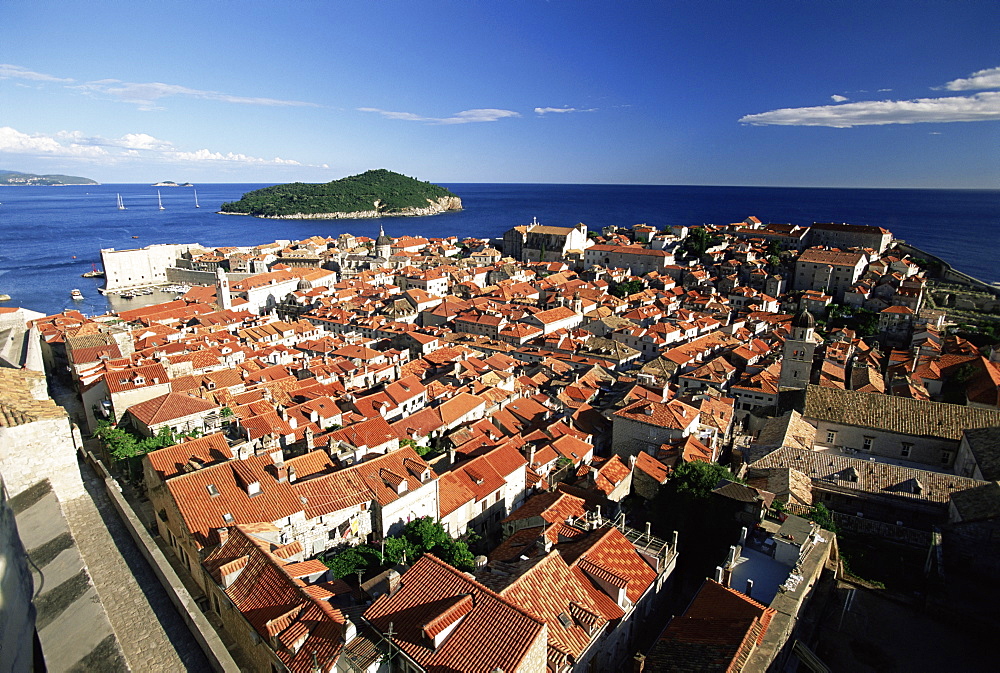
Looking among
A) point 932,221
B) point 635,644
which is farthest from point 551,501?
point 932,221

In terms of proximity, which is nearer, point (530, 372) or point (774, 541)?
point (774, 541)

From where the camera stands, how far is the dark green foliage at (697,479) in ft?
51.9

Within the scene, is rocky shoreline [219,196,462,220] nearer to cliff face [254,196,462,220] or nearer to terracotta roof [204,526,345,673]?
cliff face [254,196,462,220]

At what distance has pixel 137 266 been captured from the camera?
231 ft

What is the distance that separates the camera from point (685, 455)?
20.4 m

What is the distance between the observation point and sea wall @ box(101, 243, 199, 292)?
2650 inches

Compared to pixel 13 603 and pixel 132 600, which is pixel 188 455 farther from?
pixel 13 603

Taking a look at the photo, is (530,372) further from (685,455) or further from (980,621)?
(980,621)

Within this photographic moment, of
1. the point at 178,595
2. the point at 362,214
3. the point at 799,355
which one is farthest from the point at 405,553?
the point at 362,214

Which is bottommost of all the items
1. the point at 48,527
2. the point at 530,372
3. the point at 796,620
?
the point at 530,372

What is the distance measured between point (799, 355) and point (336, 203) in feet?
566

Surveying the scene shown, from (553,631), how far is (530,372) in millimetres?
23960

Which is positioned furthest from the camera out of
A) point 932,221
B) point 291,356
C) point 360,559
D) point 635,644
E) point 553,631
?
point 932,221

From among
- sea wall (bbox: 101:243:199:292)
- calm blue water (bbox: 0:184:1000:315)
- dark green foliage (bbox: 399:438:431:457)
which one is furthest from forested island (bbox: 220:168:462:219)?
dark green foliage (bbox: 399:438:431:457)
